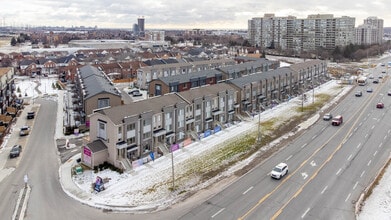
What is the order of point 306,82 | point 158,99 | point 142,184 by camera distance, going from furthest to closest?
point 306,82
point 158,99
point 142,184

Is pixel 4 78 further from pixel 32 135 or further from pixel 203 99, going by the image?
pixel 203 99

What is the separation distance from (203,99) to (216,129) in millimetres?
4248

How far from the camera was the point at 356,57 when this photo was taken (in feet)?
472

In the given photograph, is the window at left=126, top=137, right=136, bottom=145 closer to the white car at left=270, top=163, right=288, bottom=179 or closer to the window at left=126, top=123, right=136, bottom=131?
the window at left=126, top=123, right=136, bottom=131

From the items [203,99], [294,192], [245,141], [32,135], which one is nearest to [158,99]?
[203,99]

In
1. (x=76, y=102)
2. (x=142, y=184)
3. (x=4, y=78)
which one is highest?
(x=4, y=78)

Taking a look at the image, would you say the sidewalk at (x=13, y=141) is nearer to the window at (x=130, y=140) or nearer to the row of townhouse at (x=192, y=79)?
the window at (x=130, y=140)

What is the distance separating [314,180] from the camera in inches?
1198

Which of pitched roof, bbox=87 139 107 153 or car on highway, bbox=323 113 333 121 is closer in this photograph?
pitched roof, bbox=87 139 107 153

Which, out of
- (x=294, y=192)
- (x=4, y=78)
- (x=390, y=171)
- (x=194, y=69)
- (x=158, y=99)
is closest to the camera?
(x=294, y=192)

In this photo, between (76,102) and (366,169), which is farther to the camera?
(76,102)

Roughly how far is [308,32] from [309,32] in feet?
1.99

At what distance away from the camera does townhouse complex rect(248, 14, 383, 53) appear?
163 m

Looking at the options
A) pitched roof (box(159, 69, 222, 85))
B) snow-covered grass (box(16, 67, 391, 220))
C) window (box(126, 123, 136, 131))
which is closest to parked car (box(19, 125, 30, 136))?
snow-covered grass (box(16, 67, 391, 220))
